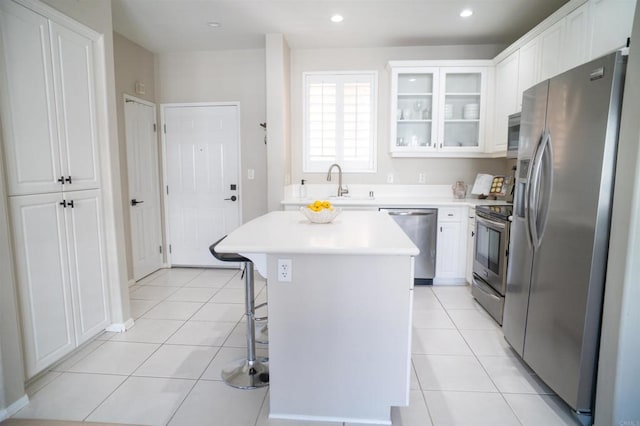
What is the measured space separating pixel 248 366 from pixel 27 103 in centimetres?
206

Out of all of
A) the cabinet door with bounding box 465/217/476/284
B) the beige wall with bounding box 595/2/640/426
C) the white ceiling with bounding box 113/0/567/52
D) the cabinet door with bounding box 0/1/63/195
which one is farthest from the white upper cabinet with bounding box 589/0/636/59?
the cabinet door with bounding box 0/1/63/195

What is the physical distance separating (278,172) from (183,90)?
68.1 inches

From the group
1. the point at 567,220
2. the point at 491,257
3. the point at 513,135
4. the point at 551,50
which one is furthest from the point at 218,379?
the point at 551,50

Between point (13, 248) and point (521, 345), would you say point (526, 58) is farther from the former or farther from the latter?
point (13, 248)

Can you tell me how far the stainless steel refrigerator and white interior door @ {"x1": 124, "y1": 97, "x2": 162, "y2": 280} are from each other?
152 inches

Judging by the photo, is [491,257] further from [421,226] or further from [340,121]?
[340,121]

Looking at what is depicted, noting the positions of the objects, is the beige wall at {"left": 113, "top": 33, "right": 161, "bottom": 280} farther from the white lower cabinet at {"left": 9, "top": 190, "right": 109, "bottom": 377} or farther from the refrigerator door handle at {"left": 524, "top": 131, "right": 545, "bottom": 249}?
the refrigerator door handle at {"left": 524, "top": 131, "right": 545, "bottom": 249}

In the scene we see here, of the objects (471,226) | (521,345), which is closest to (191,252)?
(471,226)

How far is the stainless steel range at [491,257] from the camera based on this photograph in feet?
9.43

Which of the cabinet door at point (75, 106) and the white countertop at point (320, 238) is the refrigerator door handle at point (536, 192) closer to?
the white countertop at point (320, 238)

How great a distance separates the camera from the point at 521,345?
2303 millimetres

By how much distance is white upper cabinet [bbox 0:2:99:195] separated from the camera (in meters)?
1.94

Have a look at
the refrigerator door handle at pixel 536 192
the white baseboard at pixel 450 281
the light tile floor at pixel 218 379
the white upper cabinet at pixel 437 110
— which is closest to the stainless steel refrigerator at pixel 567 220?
the refrigerator door handle at pixel 536 192

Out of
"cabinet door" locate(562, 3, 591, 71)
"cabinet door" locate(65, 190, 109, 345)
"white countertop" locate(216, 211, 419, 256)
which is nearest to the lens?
"white countertop" locate(216, 211, 419, 256)
